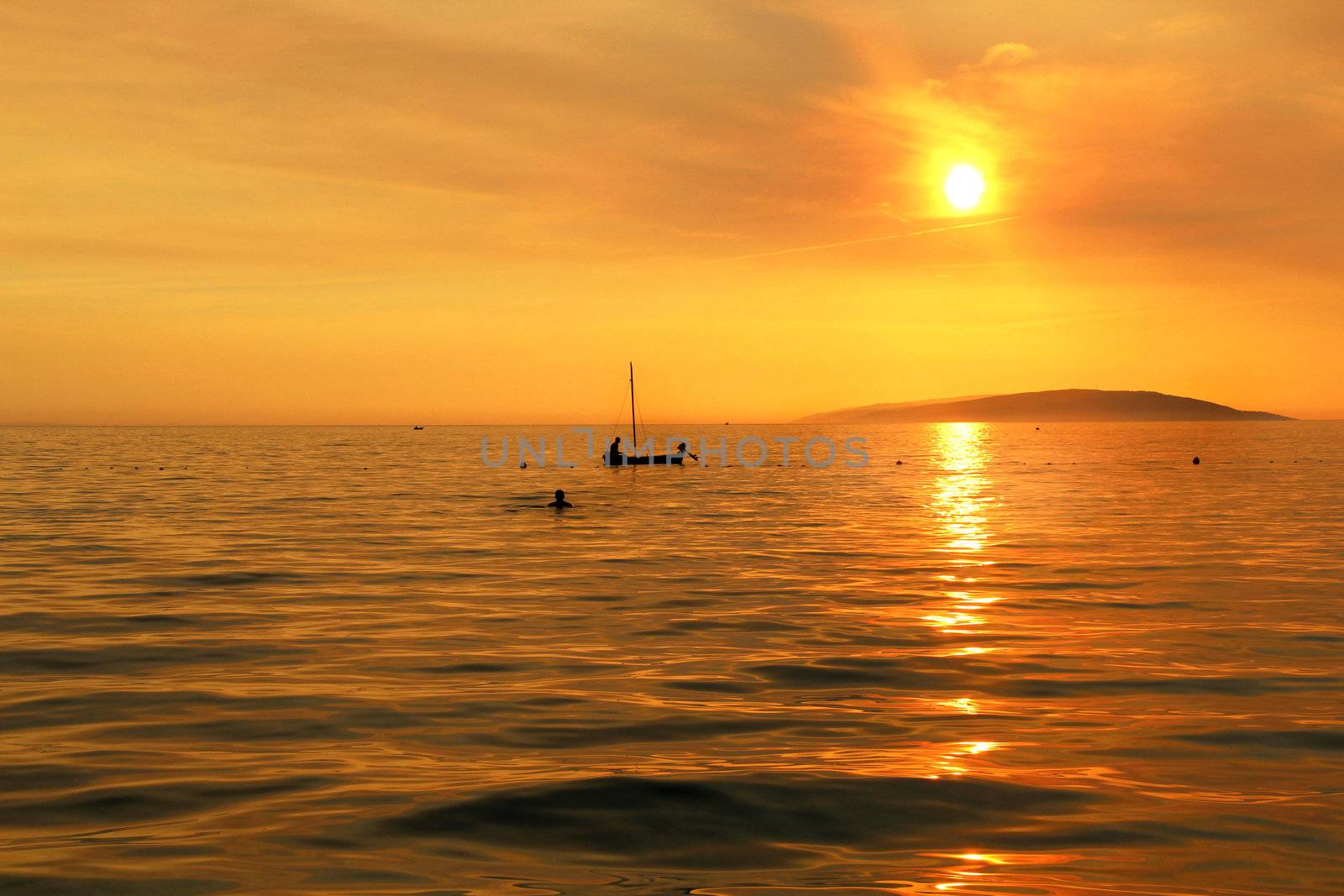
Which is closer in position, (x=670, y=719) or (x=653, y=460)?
(x=670, y=719)

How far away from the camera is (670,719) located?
12.7m

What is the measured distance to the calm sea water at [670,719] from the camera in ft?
27.5

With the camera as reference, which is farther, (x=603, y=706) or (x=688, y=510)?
(x=688, y=510)

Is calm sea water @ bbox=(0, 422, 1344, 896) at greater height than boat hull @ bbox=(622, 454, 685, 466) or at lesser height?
lesser

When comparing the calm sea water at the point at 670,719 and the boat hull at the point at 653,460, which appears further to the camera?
the boat hull at the point at 653,460

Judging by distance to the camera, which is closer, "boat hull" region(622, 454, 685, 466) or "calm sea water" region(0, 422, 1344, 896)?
"calm sea water" region(0, 422, 1344, 896)

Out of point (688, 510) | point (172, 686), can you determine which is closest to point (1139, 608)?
point (172, 686)

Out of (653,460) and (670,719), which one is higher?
(653,460)

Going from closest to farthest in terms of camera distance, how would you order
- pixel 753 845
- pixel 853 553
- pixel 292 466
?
pixel 753 845
pixel 853 553
pixel 292 466

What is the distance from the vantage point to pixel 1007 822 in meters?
9.20

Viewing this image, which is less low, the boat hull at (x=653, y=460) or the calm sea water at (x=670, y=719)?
the boat hull at (x=653, y=460)

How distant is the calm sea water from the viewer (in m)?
8.38

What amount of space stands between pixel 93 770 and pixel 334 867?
12.9 ft

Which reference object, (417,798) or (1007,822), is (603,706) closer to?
(417,798)
